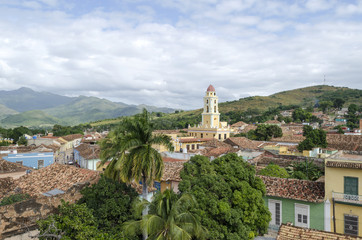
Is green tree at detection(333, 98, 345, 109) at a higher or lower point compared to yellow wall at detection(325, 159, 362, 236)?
higher

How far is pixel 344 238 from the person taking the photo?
1041 centimetres

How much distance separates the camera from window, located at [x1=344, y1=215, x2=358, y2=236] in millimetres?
13578

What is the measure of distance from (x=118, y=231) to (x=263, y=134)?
4260cm

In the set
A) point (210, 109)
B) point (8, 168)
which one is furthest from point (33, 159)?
point (210, 109)

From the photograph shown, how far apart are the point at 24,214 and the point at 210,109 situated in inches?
1835

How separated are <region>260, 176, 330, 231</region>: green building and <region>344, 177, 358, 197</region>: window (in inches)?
45.5

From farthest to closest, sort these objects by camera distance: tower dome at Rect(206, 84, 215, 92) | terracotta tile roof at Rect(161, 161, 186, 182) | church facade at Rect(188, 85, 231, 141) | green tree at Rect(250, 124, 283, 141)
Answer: tower dome at Rect(206, 84, 215, 92) < church facade at Rect(188, 85, 231, 141) < green tree at Rect(250, 124, 283, 141) < terracotta tile roof at Rect(161, 161, 186, 182)

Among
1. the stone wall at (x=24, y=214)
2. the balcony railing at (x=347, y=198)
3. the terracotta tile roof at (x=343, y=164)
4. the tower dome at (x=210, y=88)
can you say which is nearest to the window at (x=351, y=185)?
the balcony railing at (x=347, y=198)

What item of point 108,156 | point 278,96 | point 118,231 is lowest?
point 118,231

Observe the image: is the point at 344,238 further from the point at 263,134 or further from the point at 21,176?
the point at 263,134

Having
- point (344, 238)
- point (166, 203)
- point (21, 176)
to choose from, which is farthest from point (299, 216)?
point (21, 176)

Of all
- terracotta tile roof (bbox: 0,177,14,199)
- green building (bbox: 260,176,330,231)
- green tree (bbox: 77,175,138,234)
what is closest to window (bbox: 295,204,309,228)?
green building (bbox: 260,176,330,231)

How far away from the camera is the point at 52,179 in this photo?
18.8 metres

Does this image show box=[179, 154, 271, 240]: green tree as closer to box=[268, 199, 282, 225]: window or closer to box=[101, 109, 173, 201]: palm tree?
box=[101, 109, 173, 201]: palm tree
